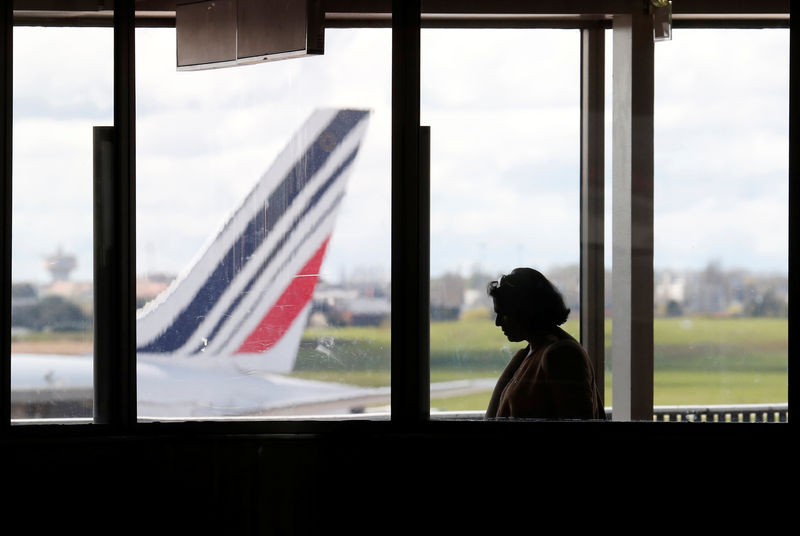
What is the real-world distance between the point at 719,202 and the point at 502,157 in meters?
1.08

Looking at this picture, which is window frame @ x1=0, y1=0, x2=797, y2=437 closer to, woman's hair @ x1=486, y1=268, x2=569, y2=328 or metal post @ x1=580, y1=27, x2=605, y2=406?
metal post @ x1=580, y1=27, x2=605, y2=406

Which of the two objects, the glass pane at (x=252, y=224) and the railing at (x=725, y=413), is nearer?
the glass pane at (x=252, y=224)

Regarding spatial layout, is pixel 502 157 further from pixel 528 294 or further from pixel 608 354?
pixel 608 354

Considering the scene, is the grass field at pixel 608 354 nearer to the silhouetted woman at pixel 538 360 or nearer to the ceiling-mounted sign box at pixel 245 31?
the silhouetted woman at pixel 538 360

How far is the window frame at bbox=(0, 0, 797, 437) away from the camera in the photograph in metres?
4.90

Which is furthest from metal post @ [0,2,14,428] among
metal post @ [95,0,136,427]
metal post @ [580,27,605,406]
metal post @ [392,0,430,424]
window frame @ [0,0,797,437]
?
metal post @ [580,27,605,406]

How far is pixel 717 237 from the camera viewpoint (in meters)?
4.96

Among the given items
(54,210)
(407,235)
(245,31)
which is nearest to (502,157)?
(407,235)

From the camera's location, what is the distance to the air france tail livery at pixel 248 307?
4.92m

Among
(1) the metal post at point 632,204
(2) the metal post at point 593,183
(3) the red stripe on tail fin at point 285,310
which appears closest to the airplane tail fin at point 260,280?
(3) the red stripe on tail fin at point 285,310

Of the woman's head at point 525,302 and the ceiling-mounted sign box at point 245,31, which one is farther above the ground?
the ceiling-mounted sign box at point 245,31

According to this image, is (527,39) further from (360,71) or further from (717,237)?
(717,237)

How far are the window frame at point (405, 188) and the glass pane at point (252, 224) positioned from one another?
0.07m

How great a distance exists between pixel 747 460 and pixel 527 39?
231 centimetres
